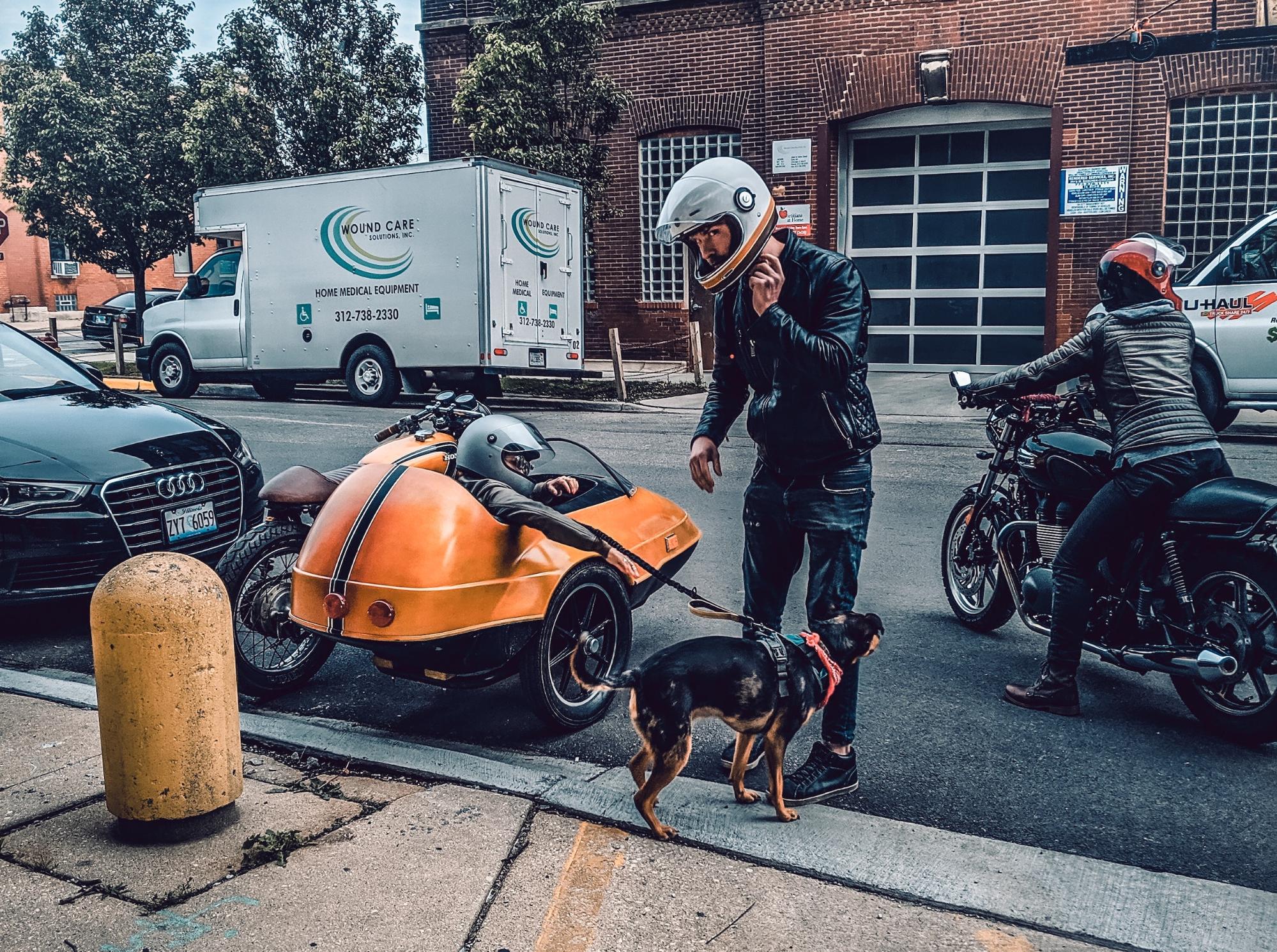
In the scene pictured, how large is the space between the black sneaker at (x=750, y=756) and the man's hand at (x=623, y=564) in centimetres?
83

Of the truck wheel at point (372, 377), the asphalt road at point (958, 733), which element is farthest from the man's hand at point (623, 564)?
the truck wheel at point (372, 377)

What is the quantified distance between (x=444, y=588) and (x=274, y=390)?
15275 millimetres

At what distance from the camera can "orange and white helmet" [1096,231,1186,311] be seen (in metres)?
4.39

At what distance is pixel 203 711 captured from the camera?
349 cm

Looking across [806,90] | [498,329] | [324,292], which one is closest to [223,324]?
[324,292]

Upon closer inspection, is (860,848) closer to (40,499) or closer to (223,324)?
(40,499)

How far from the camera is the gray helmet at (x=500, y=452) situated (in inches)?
183

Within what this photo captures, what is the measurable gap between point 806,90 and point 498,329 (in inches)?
302

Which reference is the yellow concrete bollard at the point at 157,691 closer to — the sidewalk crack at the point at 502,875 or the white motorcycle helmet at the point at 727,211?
the sidewalk crack at the point at 502,875

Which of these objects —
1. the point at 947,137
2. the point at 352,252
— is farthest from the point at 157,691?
the point at 947,137

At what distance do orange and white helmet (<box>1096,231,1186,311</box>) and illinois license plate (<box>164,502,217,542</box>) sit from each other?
4.48 m

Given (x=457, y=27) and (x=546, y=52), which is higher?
(x=457, y=27)

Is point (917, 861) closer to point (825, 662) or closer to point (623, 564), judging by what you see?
point (825, 662)

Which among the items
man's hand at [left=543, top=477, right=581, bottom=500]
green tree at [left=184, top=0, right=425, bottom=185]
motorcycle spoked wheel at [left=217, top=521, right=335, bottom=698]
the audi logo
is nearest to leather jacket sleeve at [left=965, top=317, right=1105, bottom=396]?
man's hand at [left=543, top=477, right=581, bottom=500]
